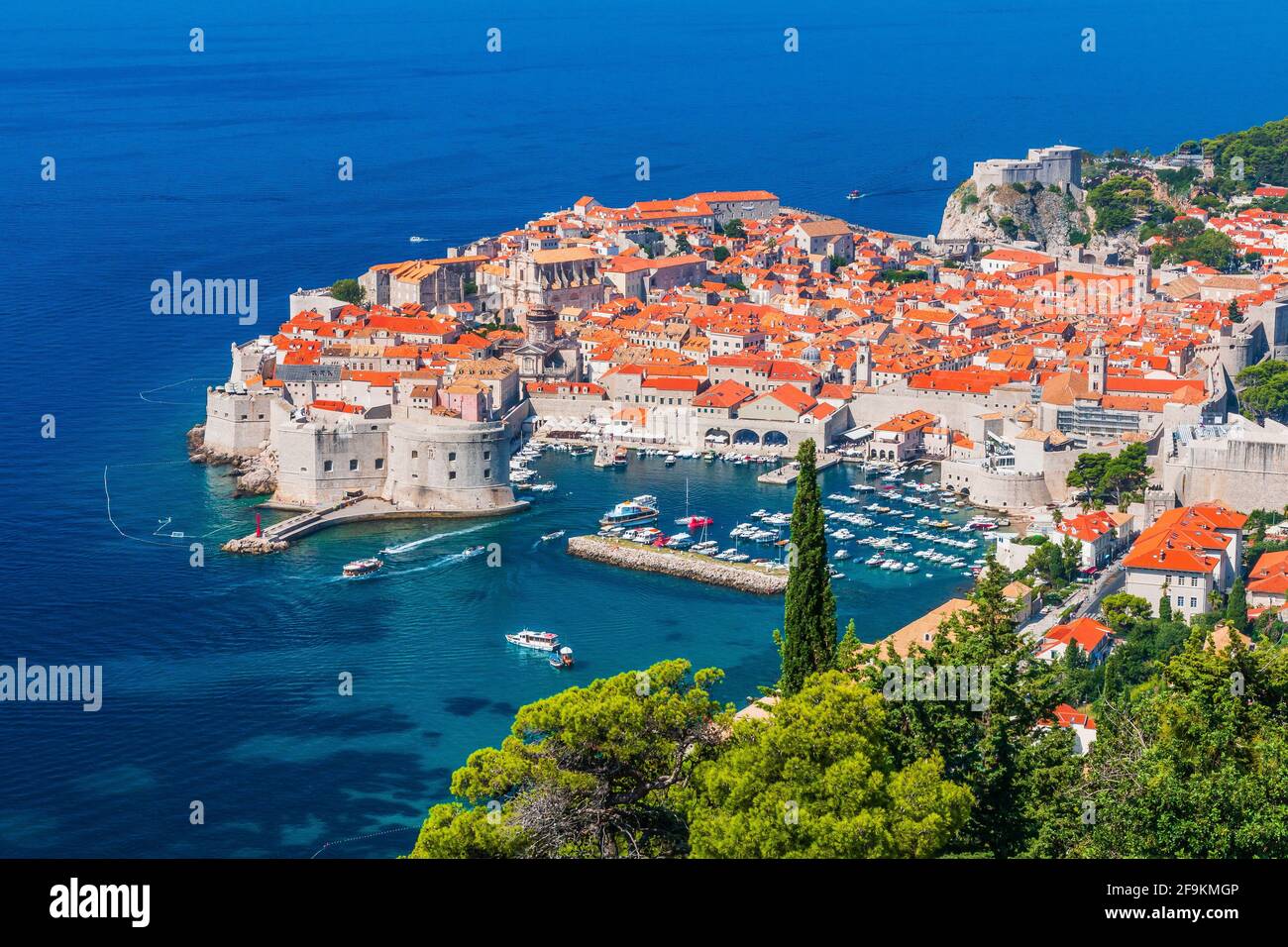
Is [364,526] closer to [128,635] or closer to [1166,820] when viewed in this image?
[128,635]

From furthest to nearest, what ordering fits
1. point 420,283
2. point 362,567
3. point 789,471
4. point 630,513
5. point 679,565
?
point 420,283, point 789,471, point 630,513, point 362,567, point 679,565

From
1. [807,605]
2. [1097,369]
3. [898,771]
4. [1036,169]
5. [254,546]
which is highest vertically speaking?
[1036,169]

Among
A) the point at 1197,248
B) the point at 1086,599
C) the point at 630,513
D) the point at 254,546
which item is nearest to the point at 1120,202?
the point at 1197,248

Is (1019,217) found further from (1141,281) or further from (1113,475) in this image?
(1113,475)

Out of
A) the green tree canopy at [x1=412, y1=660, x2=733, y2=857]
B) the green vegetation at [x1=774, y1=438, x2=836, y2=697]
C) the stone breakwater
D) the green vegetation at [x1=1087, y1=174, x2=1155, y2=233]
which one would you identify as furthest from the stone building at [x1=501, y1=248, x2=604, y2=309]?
the green tree canopy at [x1=412, y1=660, x2=733, y2=857]

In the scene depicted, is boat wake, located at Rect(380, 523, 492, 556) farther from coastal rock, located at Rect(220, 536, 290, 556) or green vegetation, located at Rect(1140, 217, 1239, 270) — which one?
green vegetation, located at Rect(1140, 217, 1239, 270)

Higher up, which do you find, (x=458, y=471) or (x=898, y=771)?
(x=898, y=771)

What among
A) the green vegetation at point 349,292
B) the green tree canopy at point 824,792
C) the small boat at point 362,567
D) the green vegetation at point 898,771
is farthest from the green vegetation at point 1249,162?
the green tree canopy at point 824,792
